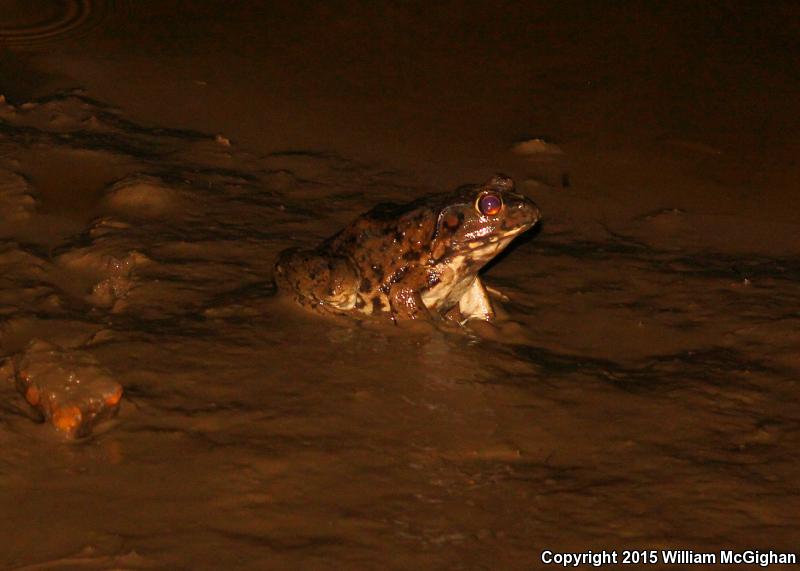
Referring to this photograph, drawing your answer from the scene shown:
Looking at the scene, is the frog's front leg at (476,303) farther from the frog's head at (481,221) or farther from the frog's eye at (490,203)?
the frog's eye at (490,203)

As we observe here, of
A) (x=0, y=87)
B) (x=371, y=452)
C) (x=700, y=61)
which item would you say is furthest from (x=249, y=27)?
(x=371, y=452)

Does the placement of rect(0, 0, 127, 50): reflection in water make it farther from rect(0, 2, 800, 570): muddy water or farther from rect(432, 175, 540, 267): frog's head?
rect(432, 175, 540, 267): frog's head

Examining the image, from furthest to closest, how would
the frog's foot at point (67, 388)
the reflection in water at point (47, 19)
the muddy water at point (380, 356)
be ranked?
the reflection in water at point (47, 19) → the frog's foot at point (67, 388) → the muddy water at point (380, 356)

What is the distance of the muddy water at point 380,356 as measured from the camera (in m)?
3.91

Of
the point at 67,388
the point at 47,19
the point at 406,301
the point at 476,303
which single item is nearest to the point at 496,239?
the point at 476,303

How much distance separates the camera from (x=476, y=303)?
623 centimetres

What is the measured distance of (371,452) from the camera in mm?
4438

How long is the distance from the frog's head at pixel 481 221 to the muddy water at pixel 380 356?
0.48 meters

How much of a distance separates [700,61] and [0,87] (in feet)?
25.2

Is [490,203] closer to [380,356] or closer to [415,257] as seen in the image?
[415,257]

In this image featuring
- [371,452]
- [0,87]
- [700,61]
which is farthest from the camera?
A: [700,61]

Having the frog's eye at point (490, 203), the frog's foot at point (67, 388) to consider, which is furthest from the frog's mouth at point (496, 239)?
the frog's foot at point (67, 388)

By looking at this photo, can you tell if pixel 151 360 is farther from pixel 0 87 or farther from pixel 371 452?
pixel 0 87

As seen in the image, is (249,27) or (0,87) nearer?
(0,87)
